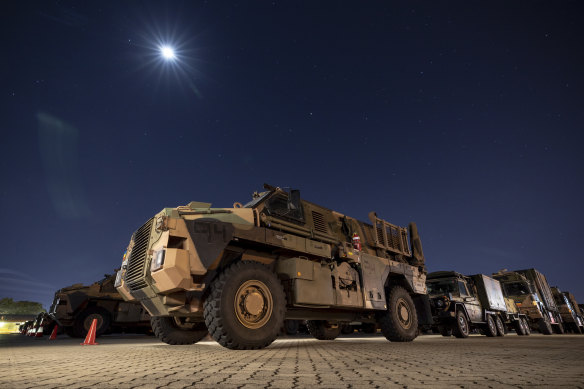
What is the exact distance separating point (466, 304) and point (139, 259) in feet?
38.6

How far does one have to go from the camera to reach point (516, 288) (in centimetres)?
1766

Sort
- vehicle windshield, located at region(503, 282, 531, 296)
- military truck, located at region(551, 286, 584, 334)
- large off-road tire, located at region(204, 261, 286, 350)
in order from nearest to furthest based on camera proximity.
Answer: large off-road tire, located at region(204, 261, 286, 350), vehicle windshield, located at region(503, 282, 531, 296), military truck, located at region(551, 286, 584, 334)

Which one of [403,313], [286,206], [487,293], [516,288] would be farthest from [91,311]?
[516,288]

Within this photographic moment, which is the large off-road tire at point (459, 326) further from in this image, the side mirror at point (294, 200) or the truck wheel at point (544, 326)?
the truck wheel at point (544, 326)

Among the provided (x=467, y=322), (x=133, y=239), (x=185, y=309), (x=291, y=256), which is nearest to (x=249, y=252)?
(x=291, y=256)

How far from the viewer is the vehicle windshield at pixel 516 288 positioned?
57.0 ft

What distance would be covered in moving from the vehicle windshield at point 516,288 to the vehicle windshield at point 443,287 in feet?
24.0

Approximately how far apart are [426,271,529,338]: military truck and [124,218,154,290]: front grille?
400 inches

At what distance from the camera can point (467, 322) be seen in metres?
12.0

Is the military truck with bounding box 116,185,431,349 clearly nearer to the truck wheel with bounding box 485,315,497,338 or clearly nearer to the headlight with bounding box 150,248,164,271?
the headlight with bounding box 150,248,164,271

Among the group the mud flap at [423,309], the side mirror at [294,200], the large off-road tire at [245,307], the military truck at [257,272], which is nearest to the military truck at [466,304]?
the mud flap at [423,309]

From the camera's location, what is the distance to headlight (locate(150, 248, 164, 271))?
190 inches

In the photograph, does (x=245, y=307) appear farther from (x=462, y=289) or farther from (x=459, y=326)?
(x=462, y=289)

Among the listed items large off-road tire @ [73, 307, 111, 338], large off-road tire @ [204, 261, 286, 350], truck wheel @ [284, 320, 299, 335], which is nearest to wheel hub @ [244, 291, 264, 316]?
large off-road tire @ [204, 261, 286, 350]
